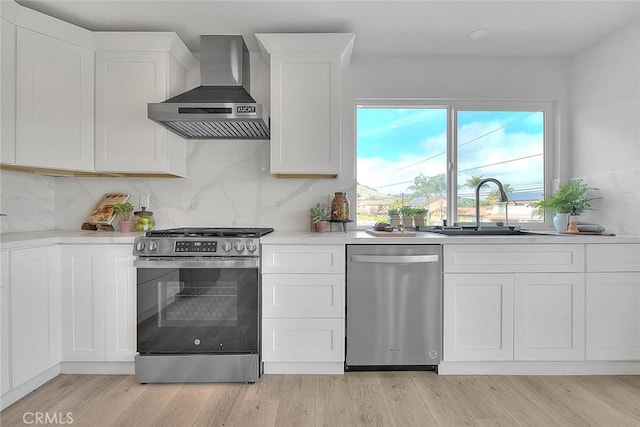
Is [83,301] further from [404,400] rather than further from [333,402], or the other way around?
[404,400]

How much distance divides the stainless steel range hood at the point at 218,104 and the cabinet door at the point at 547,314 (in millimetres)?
2005

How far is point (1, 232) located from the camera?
237cm

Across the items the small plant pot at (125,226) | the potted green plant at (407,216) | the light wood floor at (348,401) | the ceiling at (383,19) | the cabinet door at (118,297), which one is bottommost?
the light wood floor at (348,401)

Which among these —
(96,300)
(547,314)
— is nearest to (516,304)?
(547,314)

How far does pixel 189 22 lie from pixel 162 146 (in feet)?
2.83

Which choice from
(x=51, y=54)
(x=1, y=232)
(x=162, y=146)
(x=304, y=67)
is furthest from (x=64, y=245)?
(x=304, y=67)

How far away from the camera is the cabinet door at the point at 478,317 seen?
2209 millimetres

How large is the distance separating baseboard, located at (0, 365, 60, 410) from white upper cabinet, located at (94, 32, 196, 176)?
133 cm

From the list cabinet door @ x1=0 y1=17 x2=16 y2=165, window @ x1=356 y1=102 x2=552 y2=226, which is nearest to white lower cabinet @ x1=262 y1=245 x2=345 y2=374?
window @ x1=356 y1=102 x2=552 y2=226

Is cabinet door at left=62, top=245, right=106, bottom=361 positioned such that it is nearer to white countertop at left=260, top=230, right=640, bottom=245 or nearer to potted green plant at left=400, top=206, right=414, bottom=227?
white countertop at left=260, top=230, right=640, bottom=245

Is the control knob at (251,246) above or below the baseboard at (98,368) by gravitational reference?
above

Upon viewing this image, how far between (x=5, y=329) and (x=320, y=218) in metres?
1.92

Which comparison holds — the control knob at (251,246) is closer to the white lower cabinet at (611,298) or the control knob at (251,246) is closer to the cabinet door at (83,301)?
the cabinet door at (83,301)

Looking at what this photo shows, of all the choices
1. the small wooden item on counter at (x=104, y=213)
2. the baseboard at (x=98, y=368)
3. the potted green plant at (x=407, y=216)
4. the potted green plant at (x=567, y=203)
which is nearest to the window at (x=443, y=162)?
the potted green plant at (x=407, y=216)
